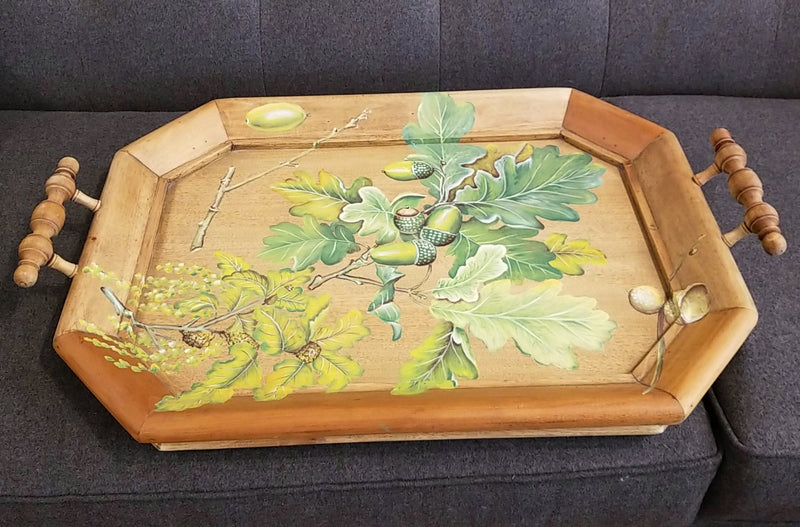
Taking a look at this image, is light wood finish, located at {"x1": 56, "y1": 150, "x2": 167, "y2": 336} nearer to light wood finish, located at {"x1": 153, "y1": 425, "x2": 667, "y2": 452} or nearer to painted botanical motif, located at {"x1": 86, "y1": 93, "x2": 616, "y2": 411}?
painted botanical motif, located at {"x1": 86, "y1": 93, "x2": 616, "y2": 411}

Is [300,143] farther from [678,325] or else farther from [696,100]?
[696,100]

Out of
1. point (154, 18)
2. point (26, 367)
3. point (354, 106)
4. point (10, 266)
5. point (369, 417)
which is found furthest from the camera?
point (154, 18)

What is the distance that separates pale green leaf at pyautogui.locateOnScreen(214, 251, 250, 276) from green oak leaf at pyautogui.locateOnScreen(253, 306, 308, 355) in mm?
70

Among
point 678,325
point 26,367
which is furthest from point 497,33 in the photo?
point 26,367

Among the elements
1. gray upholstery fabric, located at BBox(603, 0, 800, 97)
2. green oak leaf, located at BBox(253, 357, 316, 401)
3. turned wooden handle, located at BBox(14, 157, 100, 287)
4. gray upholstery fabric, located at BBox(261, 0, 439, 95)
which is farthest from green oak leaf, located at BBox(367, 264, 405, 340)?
gray upholstery fabric, located at BBox(603, 0, 800, 97)

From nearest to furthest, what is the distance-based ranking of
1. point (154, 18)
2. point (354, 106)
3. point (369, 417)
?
1. point (369, 417)
2. point (354, 106)
3. point (154, 18)

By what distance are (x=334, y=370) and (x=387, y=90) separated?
2.13 feet

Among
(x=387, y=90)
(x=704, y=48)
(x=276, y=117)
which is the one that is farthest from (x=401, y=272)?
(x=704, y=48)

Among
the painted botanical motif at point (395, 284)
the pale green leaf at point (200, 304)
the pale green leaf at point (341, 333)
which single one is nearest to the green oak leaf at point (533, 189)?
the painted botanical motif at point (395, 284)

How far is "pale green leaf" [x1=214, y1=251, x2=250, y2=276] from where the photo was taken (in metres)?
0.79

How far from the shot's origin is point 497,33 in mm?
1135

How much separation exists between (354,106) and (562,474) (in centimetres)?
59

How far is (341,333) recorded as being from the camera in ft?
2.39

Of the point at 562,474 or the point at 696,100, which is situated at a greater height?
the point at 696,100
